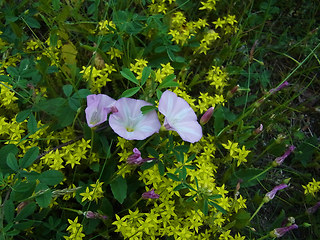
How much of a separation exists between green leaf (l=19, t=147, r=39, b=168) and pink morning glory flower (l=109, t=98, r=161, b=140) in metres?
0.33

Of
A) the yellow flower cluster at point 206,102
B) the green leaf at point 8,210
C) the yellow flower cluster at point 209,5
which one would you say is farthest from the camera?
the yellow flower cluster at point 209,5

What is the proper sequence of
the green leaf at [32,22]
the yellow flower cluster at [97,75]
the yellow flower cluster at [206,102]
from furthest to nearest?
the green leaf at [32,22], the yellow flower cluster at [206,102], the yellow flower cluster at [97,75]

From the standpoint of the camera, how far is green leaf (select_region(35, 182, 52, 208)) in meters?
1.44

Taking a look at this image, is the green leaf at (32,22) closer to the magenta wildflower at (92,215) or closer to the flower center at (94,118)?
the flower center at (94,118)

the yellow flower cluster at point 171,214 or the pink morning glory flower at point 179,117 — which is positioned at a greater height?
the pink morning glory flower at point 179,117

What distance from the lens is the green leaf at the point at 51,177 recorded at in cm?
150

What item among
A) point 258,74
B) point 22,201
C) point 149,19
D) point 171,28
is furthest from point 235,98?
point 22,201

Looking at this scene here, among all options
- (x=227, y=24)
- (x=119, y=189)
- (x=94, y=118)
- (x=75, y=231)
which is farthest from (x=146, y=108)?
(x=227, y=24)

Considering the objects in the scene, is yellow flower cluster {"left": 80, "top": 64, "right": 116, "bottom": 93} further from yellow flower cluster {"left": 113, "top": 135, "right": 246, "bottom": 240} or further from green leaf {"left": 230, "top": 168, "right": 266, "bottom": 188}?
green leaf {"left": 230, "top": 168, "right": 266, "bottom": 188}

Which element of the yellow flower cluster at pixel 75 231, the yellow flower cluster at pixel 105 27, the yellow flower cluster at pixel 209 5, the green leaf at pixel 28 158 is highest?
the yellow flower cluster at pixel 105 27

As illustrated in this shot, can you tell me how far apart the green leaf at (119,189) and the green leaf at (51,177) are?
25 centimetres

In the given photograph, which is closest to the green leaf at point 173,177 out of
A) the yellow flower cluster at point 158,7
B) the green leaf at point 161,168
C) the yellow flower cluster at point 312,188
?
the green leaf at point 161,168

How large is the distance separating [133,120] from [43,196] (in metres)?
0.49

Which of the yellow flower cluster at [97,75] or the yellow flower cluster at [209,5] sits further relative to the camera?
the yellow flower cluster at [209,5]
